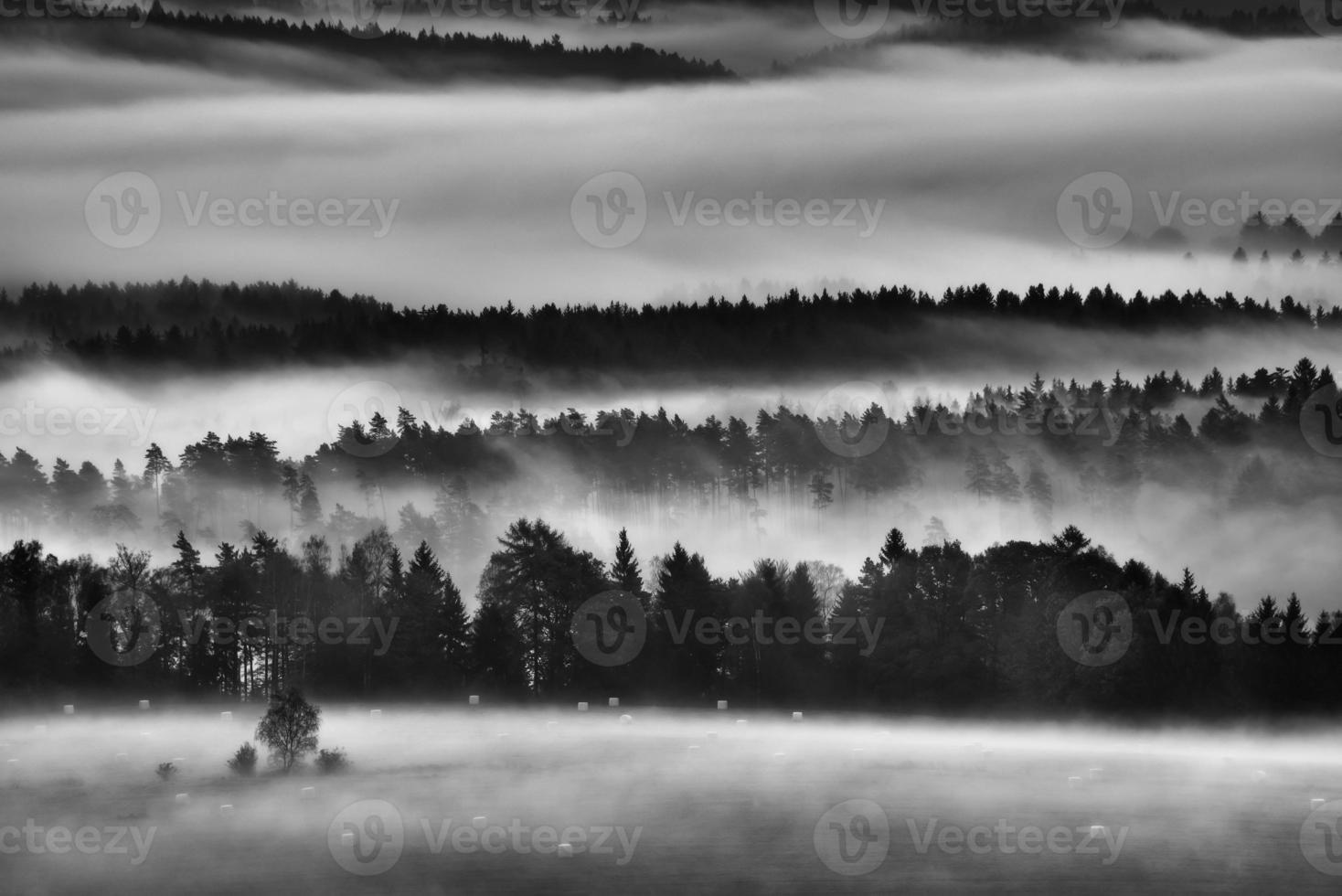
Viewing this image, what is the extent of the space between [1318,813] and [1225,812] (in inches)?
226

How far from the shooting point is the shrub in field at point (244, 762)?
157m

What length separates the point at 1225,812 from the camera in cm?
13800

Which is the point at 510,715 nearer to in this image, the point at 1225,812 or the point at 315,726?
the point at 315,726

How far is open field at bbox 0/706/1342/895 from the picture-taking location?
414 feet

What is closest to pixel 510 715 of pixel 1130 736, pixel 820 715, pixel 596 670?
pixel 596 670
